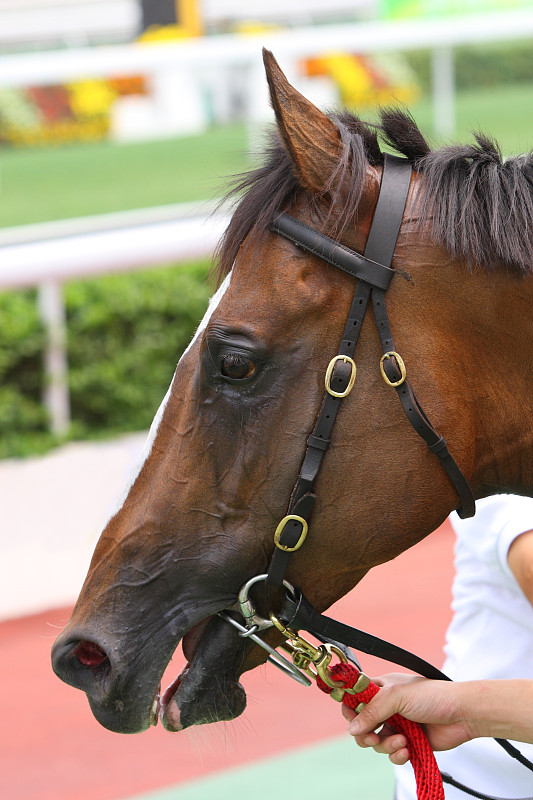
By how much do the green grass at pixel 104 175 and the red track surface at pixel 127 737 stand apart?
6.59 meters

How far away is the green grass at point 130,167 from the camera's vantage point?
1243cm

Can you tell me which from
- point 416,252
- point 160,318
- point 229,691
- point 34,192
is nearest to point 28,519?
point 160,318

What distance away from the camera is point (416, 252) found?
1797mm

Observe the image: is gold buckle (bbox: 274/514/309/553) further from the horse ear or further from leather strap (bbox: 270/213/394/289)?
the horse ear

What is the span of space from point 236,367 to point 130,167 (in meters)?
15.7

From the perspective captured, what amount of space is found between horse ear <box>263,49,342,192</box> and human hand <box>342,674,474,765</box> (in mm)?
968

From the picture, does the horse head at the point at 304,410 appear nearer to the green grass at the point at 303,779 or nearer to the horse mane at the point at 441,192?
the horse mane at the point at 441,192

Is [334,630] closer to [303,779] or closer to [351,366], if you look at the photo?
[351,366]

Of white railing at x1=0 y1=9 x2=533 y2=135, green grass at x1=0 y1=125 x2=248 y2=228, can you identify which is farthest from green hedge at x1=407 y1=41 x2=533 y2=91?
white railing at x1=0 y1=9 x2=533 y2=135

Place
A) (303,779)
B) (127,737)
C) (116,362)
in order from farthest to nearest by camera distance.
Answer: (116,362), (127,737), (303,779)

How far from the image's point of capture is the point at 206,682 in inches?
74.0

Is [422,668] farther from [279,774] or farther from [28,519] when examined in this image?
[28,519]

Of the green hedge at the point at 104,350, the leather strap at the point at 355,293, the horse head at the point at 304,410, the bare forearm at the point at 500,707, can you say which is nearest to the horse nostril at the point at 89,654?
the horse head at the point at 304,410

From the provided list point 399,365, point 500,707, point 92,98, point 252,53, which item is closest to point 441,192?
point 399,365
